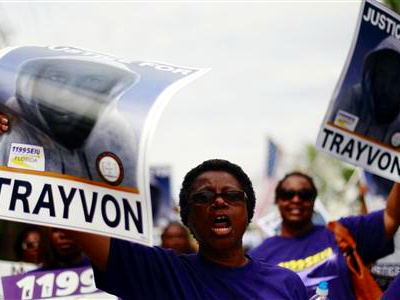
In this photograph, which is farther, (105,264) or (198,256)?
(198,256)

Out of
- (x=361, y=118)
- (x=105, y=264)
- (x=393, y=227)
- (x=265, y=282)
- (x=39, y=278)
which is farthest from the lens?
(x=39, y=278)

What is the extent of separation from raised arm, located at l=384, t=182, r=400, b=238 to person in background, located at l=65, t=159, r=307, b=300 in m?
1.19

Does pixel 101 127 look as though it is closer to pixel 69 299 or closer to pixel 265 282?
pixel 265 282

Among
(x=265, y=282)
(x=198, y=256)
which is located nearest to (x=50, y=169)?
(x=198, y=256)

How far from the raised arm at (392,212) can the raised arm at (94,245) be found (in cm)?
184

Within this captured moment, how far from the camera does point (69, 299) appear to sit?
14.2 feet

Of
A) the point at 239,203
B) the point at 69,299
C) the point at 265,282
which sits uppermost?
the point at 239,203

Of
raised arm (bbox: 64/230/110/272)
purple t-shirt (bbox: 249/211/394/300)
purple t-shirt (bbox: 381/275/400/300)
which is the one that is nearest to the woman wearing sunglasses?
purple t-shirt (bbox: 249/211/394/300)

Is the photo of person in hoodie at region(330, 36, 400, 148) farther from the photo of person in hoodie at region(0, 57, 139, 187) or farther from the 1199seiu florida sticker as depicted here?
the 1199seiu florida sticker

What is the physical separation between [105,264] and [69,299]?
192cm

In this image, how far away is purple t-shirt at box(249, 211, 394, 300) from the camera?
423 centimetres

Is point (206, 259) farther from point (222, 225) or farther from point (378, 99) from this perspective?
point (378, 99)

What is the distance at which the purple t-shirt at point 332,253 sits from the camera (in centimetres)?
423

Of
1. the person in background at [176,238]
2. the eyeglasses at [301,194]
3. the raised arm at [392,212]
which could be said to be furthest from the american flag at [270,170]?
the raised arm at [392,212]
